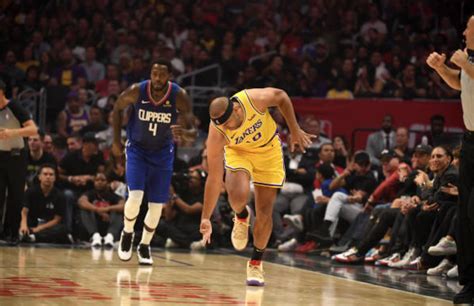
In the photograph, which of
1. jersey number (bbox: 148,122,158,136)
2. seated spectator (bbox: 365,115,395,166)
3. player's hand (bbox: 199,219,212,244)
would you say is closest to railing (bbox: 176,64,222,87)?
seated spectator (bbox: 365,115,395,166)

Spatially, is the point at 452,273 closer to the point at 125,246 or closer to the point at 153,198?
the point at 153,198

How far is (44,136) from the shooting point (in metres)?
14.6

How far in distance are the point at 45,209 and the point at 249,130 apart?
19.6 feet

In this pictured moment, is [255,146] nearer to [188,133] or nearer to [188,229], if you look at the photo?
[188,133]

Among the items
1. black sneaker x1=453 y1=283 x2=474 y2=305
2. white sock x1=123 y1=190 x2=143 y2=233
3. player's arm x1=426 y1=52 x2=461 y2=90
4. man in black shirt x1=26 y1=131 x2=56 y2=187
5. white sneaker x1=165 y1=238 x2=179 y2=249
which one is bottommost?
white sneaker x1=165 y1=238 x2=179 y2=249

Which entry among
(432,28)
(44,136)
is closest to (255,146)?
(44,136)

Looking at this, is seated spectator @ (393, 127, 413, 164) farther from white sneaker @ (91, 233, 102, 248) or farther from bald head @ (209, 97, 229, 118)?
bald head @ (209, 97, 229, 118)

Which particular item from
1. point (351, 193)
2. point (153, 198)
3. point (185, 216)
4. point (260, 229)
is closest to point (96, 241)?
point (185, 216)

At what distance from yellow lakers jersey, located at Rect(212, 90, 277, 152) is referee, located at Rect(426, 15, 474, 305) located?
66.2 inches

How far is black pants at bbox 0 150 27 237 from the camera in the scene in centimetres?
1191

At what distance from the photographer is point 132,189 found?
395 inches

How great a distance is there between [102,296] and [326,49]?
11726 mm

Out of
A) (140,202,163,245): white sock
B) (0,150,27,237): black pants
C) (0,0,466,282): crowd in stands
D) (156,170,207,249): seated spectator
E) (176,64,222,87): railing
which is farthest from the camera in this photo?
(176,64,222,87): railing

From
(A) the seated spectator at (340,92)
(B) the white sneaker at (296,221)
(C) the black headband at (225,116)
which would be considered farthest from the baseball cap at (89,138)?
(C) the black headband at (225,116)
